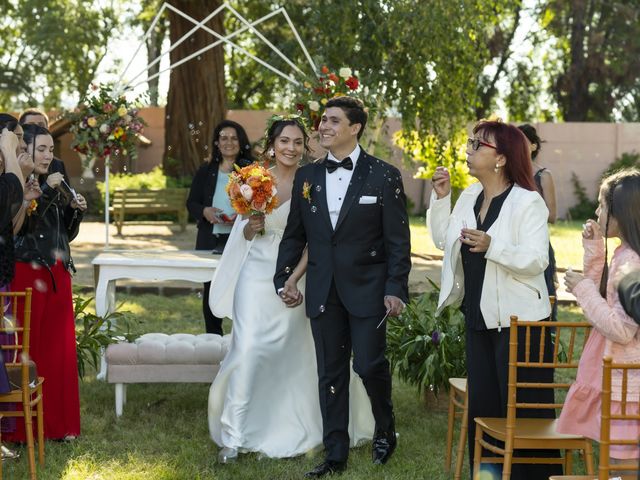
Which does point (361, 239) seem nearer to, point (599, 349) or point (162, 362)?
point (599, 349)

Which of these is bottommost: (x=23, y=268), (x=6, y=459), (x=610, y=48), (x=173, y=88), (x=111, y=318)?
(x=6, y=459)

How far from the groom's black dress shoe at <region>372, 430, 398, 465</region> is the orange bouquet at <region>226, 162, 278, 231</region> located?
4.93 feet

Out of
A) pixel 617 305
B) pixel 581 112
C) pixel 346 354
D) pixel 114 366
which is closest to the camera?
pixel 617 305

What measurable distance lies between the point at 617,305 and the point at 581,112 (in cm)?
3414

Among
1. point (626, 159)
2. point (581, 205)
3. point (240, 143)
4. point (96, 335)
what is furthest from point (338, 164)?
point (626, 159)

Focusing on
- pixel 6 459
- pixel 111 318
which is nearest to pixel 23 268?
pixel 6 459

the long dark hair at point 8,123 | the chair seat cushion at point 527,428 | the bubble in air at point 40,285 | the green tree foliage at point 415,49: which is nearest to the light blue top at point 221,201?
the bubble in air at point 40,285

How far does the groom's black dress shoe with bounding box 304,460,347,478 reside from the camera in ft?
19.8

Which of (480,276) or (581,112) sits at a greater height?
(581,112)

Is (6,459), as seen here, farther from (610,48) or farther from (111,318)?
(610,48)

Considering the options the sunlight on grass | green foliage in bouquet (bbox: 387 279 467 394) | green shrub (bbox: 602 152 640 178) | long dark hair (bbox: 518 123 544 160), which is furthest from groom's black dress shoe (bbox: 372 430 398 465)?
green shrub (bbox: 602 152 640 178)

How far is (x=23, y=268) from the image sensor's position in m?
6.53

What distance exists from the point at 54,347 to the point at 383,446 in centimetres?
212

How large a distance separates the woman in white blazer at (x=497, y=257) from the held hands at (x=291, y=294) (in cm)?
105
